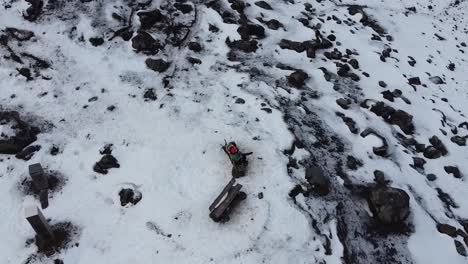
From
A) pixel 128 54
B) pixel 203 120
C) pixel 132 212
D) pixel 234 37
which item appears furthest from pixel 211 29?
pixel 132 212

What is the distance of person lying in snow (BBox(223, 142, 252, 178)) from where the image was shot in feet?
42.2

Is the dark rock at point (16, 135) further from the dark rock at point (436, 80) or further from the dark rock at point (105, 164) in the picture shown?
the dark rock at point (436, 80)

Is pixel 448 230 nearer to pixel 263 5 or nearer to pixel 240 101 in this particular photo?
pixel 240 101

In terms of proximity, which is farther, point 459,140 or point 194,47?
point 194,47

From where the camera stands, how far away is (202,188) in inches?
516

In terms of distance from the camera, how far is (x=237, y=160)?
1296 centimetres

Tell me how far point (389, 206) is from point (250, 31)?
10.7 metres

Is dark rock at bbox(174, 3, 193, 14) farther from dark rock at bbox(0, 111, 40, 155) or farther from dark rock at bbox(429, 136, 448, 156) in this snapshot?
dark rock at bbox(429, 136, 448, 156)

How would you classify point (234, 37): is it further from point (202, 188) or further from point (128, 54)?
point (202, 188)

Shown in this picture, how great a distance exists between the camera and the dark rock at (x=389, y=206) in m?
12.9

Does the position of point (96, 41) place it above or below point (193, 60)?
below

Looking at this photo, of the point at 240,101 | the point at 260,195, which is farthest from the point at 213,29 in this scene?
the point at 260,195

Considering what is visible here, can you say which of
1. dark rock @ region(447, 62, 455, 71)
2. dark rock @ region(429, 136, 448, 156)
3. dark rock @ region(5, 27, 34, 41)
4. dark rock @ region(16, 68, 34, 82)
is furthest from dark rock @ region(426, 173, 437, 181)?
dark rock @ region(5, 27, 34, 41)

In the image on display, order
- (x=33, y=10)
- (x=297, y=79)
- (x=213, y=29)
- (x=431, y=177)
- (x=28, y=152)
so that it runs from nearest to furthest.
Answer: (x=28, y=152), (x=431, y=177), (x=297, y=79), (x=33, y=10), (x=213, y=29)
